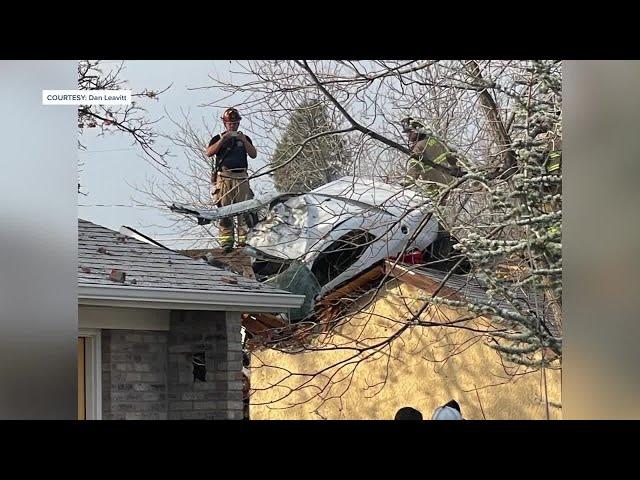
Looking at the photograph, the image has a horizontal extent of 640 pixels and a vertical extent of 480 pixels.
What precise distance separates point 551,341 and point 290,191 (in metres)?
2.25

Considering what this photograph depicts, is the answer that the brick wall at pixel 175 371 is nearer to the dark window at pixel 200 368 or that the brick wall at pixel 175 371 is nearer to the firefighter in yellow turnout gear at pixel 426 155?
the dark window at pixel 200 368

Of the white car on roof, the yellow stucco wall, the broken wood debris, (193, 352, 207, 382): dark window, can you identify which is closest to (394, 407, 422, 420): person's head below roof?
the yellow stucco wall

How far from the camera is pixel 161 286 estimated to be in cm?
875

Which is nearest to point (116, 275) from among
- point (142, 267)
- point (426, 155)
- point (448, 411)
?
point (142, 267)

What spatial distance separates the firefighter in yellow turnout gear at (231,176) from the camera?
8.73m

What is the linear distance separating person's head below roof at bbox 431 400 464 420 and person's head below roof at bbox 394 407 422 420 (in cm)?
11

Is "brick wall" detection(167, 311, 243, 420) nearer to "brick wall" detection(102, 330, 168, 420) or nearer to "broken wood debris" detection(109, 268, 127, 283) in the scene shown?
"brick wall" detection(102, 330, 168, 420)

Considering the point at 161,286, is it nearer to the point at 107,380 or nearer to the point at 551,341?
the point at 107,380

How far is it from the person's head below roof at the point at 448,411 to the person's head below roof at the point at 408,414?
114mm

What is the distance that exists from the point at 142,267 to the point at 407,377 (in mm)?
2133

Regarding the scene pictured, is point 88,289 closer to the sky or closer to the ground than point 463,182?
closer to the ground

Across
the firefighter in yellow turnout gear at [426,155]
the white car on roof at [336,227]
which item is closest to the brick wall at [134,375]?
the white car on roof at [336,227]
